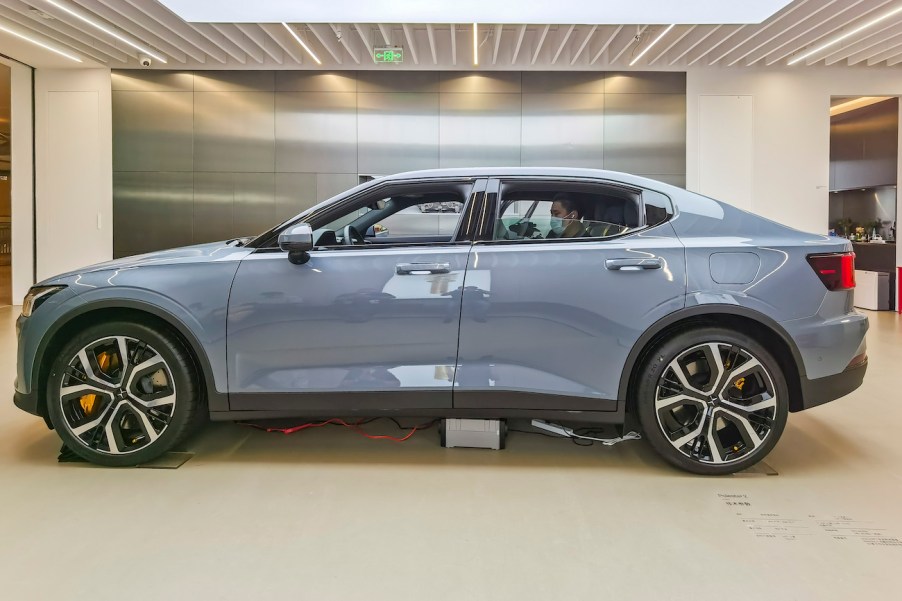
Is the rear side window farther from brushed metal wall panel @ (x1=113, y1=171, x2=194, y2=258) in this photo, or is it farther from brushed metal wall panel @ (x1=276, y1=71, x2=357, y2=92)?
brushed metal wall panel @ (x1=113, y1=171, x2=194, y2=258)

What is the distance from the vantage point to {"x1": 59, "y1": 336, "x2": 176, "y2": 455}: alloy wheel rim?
Answer: 2.59m

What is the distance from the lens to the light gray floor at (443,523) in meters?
1.75

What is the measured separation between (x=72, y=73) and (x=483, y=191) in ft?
31.3

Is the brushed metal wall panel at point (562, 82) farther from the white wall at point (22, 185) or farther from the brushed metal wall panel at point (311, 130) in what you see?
the white wall at point (22, 185)

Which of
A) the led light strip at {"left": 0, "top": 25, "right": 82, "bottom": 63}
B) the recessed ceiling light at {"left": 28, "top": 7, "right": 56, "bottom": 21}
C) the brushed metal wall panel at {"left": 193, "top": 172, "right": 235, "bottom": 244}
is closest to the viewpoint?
the recessed ceiling light at {"left": 28, "top": 7, "right": 56, "bottom": 21}

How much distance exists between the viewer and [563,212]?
269 cm

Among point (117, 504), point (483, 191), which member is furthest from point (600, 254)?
point (117, 504)

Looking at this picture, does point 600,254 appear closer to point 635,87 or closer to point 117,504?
point 117,504

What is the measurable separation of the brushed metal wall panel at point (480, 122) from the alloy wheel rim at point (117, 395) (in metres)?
7.21

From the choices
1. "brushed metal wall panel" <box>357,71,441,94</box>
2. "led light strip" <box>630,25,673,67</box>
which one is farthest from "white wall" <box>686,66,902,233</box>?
"brushed metal wall panel" <box>357,71,441,94</box>

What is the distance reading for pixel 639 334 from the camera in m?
2.50

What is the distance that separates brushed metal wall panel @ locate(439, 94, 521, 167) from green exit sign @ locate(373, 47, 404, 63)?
1.01 m

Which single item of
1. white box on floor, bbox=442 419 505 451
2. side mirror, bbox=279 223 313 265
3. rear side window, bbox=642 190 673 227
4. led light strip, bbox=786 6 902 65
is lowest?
→ white box on floor, bbox=442 419 505 451

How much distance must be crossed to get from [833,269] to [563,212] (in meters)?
1.17
